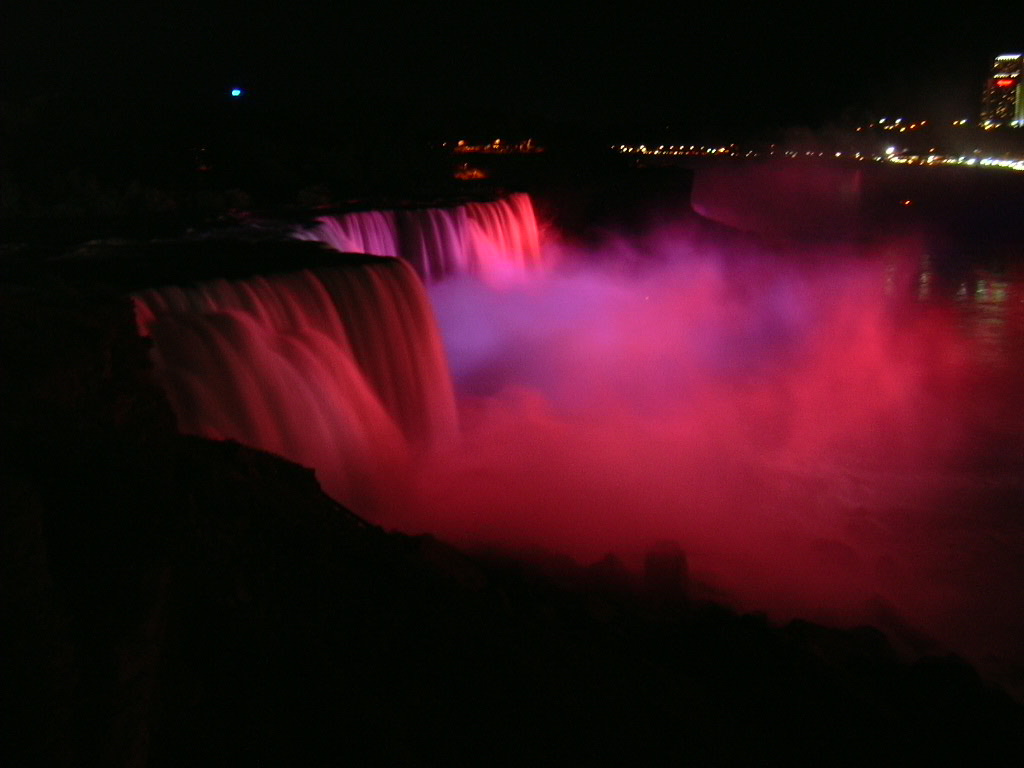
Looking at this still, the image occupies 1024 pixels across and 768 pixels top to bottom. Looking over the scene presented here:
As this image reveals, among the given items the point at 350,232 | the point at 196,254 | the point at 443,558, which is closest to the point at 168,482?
the point at 443,558

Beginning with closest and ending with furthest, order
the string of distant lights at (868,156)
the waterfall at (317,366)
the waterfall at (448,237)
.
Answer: the waterfall at (317,366), the waterfall at (448,237), the string of distant lights at (868,156)

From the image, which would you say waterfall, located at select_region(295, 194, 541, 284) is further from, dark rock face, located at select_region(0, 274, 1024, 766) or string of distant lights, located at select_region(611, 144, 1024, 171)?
string of distant lights, located at select_region(611, 144, 1024, 171)

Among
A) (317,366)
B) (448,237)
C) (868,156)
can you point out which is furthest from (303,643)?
(868,156)

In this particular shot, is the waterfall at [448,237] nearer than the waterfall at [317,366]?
No

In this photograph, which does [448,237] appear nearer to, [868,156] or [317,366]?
[317,366]

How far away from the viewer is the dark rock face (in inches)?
88.4

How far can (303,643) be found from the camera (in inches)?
126

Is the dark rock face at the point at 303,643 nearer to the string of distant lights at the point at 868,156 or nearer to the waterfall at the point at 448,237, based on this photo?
the waterfall at the point at 448,237

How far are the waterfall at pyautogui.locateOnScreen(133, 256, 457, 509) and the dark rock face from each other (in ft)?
4.13

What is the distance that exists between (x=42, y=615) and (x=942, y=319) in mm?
22596

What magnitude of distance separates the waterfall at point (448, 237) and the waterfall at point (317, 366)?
314cm

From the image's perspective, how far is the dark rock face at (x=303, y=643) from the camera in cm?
224

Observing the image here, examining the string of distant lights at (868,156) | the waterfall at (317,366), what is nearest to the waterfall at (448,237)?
the waterfall at (317,366)

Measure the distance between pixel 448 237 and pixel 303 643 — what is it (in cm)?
1392
